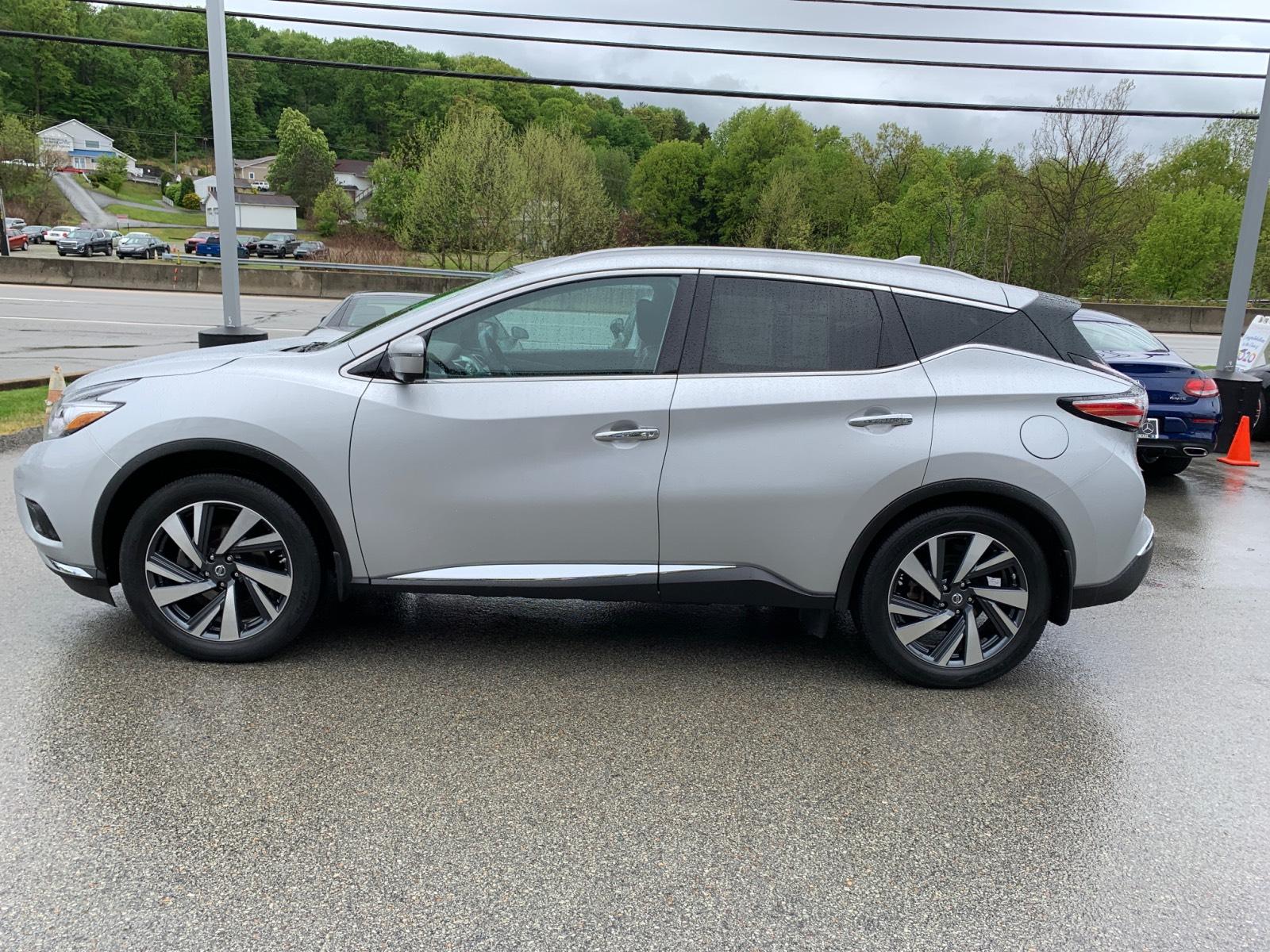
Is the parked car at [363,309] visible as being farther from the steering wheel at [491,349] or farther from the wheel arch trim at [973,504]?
the wheel arch trim at [973,504]

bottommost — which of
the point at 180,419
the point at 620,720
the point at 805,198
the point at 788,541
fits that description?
the point at 620,720

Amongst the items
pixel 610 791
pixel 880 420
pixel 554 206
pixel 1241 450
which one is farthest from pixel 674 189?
pixel 610 791

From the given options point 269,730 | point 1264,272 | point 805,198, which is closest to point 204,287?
point 269,730

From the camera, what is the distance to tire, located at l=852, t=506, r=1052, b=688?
4.16 meters

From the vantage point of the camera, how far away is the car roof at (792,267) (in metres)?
4.27

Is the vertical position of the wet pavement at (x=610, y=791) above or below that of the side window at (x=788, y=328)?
below

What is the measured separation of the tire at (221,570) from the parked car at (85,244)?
2230 inches

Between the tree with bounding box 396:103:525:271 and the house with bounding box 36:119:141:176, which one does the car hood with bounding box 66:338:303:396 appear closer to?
the tree with bounding box 396:103:525:271

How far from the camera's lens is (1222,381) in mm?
11695

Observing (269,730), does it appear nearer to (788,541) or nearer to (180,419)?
(180,419)

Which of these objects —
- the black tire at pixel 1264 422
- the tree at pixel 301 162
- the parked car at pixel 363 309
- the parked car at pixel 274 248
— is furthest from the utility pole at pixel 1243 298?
the tree at pixel 301 162

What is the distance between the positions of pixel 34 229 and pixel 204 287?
47.6m

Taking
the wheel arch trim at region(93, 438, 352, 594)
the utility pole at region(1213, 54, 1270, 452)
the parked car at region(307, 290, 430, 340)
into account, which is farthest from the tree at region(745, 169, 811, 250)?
the wheel arch trim at region(93, 438, 352, 594)

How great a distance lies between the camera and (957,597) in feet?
13.8
